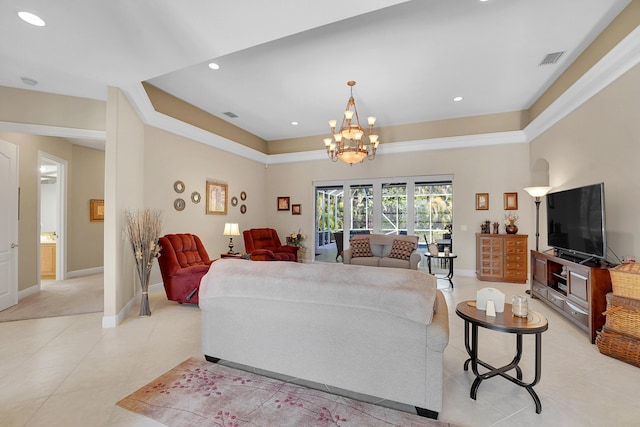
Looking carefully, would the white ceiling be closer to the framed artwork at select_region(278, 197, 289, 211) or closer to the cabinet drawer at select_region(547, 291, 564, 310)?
the framed artwork at select_region(278, 197, 289, 211)

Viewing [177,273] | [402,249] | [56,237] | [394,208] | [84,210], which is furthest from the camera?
[394,208]

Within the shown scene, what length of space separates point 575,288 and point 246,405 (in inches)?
151

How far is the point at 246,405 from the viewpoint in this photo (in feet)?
6.77

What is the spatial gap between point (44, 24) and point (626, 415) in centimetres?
545

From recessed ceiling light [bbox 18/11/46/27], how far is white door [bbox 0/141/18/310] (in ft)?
8.78

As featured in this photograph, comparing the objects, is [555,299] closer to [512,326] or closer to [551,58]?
[512,326]

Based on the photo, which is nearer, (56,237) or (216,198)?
(56,237)

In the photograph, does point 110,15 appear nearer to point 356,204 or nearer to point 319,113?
point 319,113

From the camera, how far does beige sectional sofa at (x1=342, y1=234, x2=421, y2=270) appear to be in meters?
5.71

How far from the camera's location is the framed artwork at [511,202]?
6258mm

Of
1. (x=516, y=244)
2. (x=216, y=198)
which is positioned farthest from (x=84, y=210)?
(x=516, y=244)

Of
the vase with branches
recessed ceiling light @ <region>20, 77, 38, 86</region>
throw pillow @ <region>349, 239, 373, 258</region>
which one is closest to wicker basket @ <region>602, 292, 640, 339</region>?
throw pillow @ <region>349, 239, 373, 258</region>

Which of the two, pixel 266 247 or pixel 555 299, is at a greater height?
pixel 266 247

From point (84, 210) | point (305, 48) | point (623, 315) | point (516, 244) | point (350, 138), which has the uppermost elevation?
point (305, 48)
